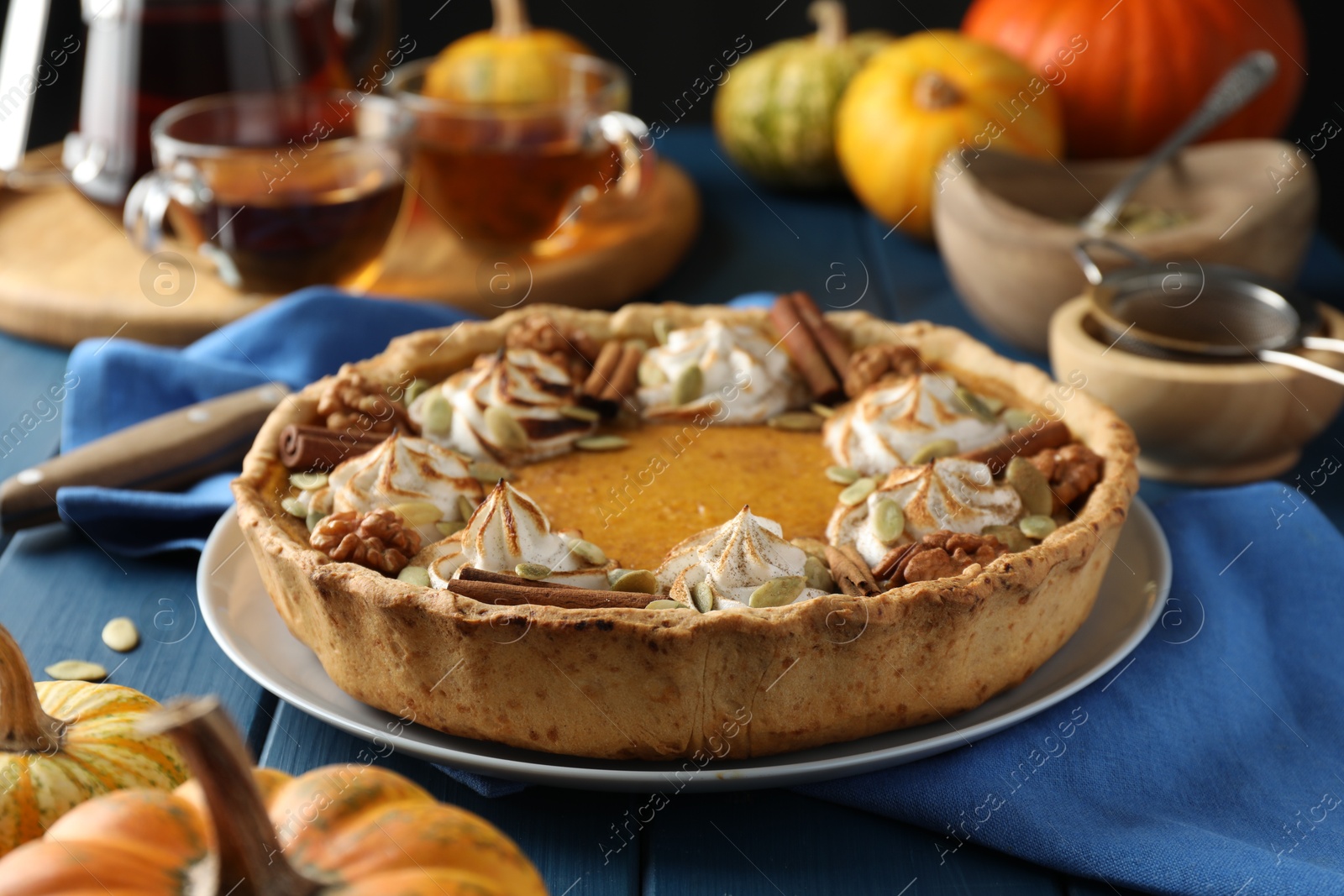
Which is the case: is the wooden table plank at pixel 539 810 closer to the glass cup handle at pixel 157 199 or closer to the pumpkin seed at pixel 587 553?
the pumpkin seed at pixel 587 553

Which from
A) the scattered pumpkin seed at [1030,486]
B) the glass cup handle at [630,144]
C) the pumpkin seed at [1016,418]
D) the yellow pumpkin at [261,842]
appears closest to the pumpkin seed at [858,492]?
the scattered pumpkin seed at [1030,486]

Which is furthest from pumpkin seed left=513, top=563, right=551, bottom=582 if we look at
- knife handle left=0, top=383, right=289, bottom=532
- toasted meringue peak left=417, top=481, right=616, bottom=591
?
knife handle left=0, top=383, right=289, bottom=532

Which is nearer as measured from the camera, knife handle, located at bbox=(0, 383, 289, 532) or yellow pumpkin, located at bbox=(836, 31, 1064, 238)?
knife handle, located at bbox=(0, 383, 289, 532)

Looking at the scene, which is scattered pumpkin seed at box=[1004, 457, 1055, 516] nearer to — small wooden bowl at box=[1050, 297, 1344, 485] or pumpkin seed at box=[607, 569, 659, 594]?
small wooden bowl at box=[1050, 297, 1344, 485]

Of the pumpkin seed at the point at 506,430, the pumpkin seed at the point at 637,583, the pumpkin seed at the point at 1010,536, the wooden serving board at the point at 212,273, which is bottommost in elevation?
the wooden serving board at the point at 212,273

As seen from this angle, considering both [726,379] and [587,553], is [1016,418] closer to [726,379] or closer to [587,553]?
[726,379]

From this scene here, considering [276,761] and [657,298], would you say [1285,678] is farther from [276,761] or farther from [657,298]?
[657,298]

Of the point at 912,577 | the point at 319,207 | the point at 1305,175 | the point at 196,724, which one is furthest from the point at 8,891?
the point at 1305,175
